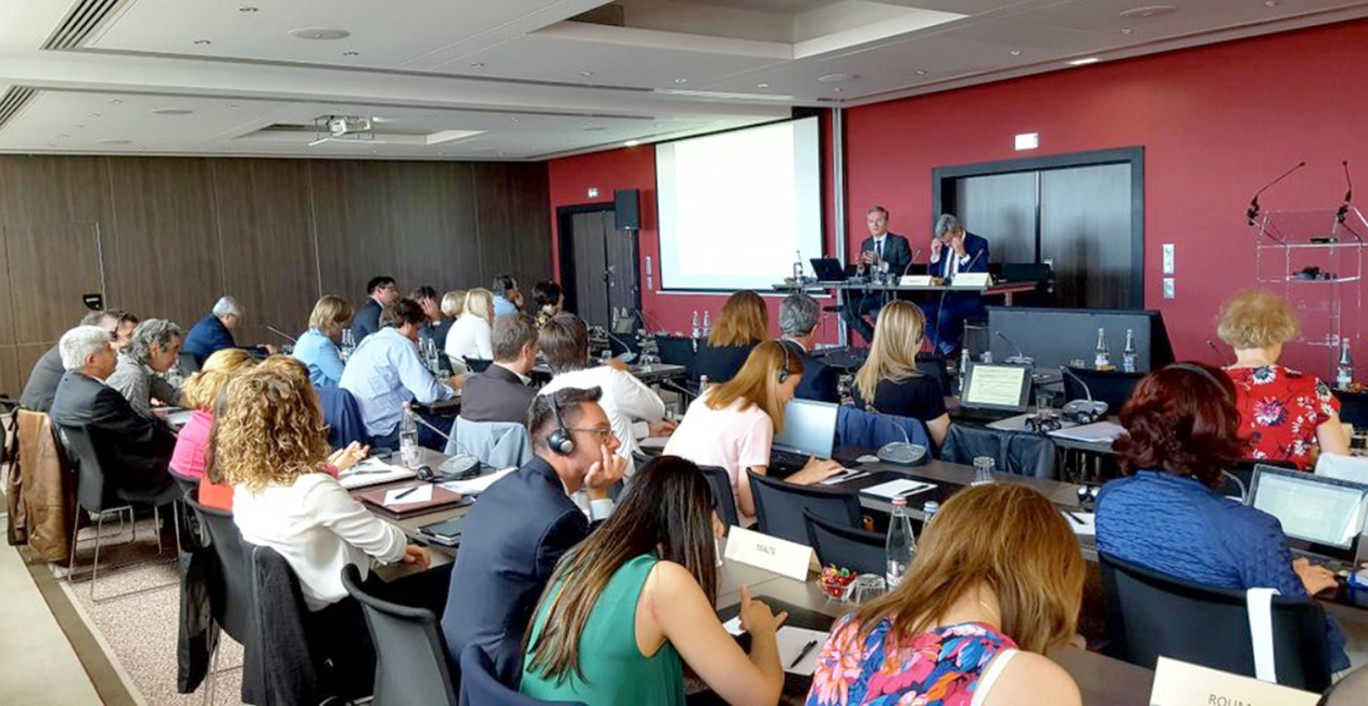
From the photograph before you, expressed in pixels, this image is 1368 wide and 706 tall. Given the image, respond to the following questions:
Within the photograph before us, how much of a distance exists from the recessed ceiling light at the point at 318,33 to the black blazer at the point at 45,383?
2381mm

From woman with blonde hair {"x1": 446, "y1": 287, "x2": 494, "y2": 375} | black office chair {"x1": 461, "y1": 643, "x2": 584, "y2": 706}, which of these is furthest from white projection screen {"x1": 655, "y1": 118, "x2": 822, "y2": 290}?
black office chair {"x1": 461, "y1": 643, "x2": 584, "y2": 706}

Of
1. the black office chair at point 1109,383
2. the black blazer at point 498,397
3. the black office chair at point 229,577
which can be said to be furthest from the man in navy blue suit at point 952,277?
the black office chair at point 229,577

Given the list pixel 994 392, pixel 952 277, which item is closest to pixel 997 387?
pixel 994 392

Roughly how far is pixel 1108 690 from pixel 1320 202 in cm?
695

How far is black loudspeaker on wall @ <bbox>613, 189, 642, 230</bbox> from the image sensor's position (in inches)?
535

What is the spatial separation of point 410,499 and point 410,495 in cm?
7

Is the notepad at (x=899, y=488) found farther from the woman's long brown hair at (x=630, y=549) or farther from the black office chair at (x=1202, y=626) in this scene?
the woman's long brown hair at (x=630, y=549)

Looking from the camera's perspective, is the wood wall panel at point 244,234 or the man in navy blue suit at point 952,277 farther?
the wood wall panel at point 244,234

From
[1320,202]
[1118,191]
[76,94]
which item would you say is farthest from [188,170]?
[1320,202]

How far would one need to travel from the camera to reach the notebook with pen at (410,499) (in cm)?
371

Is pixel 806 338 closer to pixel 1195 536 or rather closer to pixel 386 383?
pixel 386 383

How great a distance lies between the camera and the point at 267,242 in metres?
13.2

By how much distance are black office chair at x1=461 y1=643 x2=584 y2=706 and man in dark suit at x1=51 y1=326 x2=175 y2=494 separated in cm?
415

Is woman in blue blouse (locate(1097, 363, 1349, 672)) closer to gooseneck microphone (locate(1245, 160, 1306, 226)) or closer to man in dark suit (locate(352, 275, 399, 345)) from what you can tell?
gooseneck microphone (locate(1245, 160, 1306, 226))
